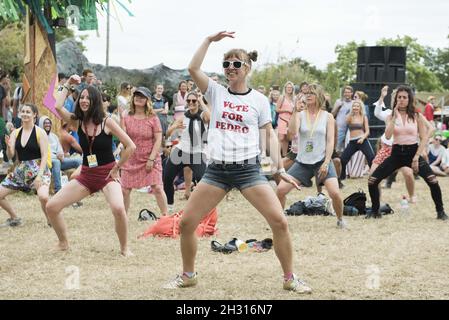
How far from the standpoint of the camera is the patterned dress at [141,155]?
→ 10.8m

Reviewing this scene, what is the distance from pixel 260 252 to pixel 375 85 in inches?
485

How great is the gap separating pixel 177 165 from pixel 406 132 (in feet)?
11.2

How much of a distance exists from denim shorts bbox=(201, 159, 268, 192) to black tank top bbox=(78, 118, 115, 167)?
6.80ft

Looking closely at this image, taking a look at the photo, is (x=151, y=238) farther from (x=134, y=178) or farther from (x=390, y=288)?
(x=390, y=288)

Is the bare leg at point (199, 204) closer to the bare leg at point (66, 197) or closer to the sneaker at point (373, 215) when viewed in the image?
the bare leg at point (66, 197)

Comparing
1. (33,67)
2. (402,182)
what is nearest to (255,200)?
(33,67)

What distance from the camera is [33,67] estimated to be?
48.3ft

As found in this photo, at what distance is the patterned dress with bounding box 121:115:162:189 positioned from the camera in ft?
35.5

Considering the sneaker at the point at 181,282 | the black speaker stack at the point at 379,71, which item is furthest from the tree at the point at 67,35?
the sneaker at the point at 181,282

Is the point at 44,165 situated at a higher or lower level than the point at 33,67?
lower

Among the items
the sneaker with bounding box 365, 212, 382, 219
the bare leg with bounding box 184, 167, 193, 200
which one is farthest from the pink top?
the bare leg with bounding box 184, 167, 193, 200

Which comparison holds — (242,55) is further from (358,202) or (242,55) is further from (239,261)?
(358,202)

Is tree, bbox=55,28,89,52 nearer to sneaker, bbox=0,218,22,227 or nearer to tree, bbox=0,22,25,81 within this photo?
tree, bbox=0,22,25,81

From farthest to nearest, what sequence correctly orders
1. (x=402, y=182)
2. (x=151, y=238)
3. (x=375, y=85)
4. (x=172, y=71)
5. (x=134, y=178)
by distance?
1. (x=172, y=71)
2. (x=375, y=85)
3. (x=402, y=182)
4. (x=134, y=178)
5. (x=151, y=238)
